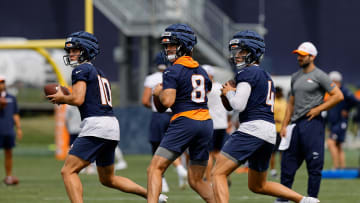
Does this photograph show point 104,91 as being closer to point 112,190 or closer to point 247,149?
point 247,149

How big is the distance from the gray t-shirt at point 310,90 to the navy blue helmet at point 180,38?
7.21ft

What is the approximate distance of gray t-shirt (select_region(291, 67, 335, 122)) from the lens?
30.5 ft

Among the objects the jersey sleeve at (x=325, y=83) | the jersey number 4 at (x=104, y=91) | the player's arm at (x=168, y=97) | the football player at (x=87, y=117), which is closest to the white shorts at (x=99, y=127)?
the football player at (x=87, y=117)

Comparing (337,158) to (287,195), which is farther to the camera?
(337,158)

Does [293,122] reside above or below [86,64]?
below

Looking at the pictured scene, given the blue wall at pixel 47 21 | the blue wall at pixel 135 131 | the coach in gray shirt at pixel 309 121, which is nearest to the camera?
the coach in gray shirt at pixel 309 121

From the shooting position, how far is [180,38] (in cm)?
769

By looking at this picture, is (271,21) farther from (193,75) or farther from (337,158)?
(193,75)

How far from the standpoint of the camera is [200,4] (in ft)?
77.6

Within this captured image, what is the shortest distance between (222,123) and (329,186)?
7.11ft

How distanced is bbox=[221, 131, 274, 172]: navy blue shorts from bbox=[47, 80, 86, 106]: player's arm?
156 centimetres

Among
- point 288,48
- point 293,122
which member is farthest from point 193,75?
point 288,48

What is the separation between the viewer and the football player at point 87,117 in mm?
7340

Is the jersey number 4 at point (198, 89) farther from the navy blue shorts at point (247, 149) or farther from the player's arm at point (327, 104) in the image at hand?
the player's arm at point (327, 104)
